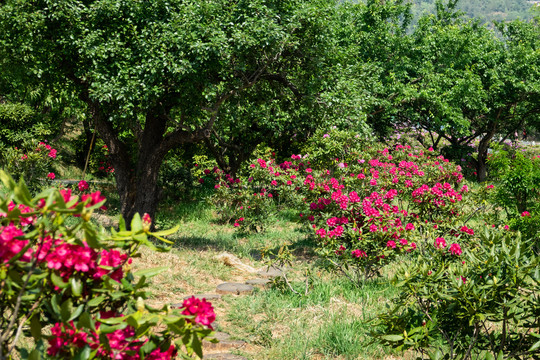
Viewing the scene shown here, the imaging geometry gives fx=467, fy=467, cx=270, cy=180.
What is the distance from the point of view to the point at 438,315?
11.3 feet

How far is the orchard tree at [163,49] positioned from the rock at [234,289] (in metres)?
2.93

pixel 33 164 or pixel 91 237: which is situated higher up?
pixel 91 237

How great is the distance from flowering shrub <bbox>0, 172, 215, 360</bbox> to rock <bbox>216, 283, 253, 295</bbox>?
4169 mm

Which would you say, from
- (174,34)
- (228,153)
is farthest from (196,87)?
(228,153)

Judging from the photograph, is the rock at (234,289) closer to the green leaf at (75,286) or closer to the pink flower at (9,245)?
the green leaf at (75,286)

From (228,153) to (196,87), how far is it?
23.9ft

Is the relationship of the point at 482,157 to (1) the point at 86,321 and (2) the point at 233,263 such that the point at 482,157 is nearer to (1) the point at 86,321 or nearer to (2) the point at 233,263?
(2) the point at 233,263

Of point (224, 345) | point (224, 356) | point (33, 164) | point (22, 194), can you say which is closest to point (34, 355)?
point (22, 194)

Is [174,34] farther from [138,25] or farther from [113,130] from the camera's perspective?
[113,130]

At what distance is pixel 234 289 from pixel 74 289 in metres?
4.54

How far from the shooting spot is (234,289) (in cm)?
629

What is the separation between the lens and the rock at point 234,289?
6234 millimetres

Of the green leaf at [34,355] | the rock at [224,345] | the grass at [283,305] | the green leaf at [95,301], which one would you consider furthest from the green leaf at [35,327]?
the rock at [224,345]

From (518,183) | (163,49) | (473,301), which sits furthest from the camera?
(518,183)
